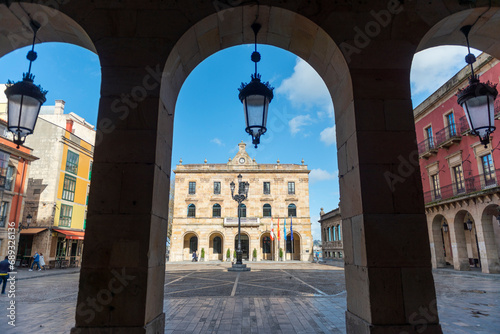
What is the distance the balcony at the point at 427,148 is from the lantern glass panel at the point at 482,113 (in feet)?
63.7

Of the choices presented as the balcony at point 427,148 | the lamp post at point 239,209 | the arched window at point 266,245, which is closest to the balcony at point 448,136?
the balcony at point 427,148

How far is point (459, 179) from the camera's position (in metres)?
19.5

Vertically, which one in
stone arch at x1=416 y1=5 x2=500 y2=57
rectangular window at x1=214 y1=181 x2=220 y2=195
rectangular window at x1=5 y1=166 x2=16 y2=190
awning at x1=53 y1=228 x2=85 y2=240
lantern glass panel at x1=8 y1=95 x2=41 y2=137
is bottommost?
awning at x1=53 y1=228 x2=85 y2=240

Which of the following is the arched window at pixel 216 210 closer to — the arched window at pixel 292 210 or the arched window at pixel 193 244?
the arched window at pixel 193 244

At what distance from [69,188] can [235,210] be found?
18.2 metres

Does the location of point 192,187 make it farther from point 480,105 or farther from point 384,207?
point 384,207

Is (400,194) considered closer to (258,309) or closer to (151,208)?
(151,208)

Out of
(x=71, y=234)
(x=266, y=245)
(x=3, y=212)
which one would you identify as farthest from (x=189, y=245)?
(x=3, y=212)

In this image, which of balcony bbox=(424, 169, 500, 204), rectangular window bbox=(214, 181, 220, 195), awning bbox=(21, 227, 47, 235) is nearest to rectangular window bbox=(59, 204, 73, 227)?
awning bbox=(21, 227, 47, 235)

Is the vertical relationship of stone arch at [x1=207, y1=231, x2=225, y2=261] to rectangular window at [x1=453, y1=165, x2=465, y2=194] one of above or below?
below

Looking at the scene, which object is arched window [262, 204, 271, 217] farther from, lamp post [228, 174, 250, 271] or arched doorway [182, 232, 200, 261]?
lamp post [228, 174, 250, 271]

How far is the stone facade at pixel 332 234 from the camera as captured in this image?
35.1m

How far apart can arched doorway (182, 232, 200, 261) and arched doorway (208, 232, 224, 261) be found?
1.90 m

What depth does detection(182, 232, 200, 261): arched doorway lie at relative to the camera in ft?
125
